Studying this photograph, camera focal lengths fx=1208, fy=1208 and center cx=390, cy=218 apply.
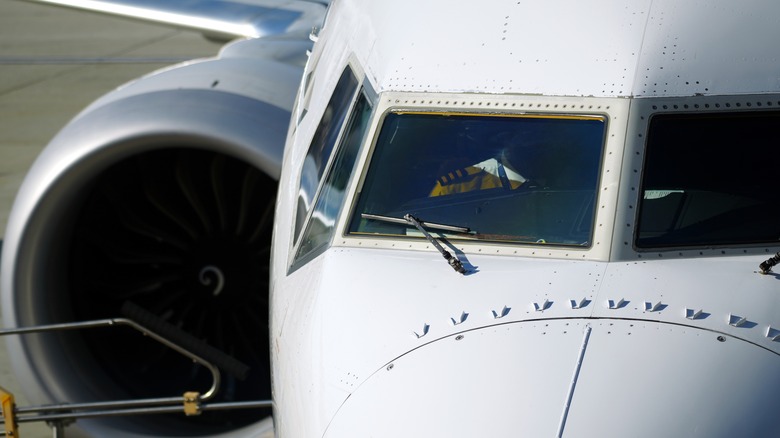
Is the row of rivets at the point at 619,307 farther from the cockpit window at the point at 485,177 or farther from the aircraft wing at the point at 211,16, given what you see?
the aircraft wing at the point at 211,16

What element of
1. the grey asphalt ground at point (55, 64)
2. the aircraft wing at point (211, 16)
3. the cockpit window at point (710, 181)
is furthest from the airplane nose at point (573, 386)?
the grey asphalt ground at point (55, 64)

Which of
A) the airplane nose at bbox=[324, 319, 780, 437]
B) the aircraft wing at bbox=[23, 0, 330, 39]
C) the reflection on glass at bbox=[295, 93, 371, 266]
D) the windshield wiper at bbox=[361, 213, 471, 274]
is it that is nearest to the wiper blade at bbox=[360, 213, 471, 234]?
the windshield wiper at bbox=[361, 213, 471, 274]

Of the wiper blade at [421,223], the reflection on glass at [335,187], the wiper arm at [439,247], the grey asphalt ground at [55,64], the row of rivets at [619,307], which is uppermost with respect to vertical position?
the grey asphalt ground at [55,64]

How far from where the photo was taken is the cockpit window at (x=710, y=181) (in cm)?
430

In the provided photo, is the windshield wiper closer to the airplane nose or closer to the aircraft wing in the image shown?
the airplane nose

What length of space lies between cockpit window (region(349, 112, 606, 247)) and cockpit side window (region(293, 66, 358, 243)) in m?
0.39

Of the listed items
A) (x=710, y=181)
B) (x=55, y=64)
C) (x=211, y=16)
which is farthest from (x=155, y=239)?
(x=55, y=64)

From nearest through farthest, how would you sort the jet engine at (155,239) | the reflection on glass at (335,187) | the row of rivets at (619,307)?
the row of rivets at (619,307) < the reflection on glass at (335,187) < the jet engine at (155,239)

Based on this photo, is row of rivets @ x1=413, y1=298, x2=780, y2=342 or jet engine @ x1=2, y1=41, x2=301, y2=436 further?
jet engine @ x1=2, y1=41, x2=301, y2=436

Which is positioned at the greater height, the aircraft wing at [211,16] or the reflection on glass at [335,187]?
the aircraft wing at [211,16]

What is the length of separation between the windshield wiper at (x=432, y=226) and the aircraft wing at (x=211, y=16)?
481 cm

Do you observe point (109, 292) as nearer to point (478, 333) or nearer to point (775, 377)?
point (478, 333)

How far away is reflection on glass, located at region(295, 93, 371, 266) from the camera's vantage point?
4785mm

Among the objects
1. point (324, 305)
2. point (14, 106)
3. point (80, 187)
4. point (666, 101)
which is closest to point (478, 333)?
point (324, 305)
